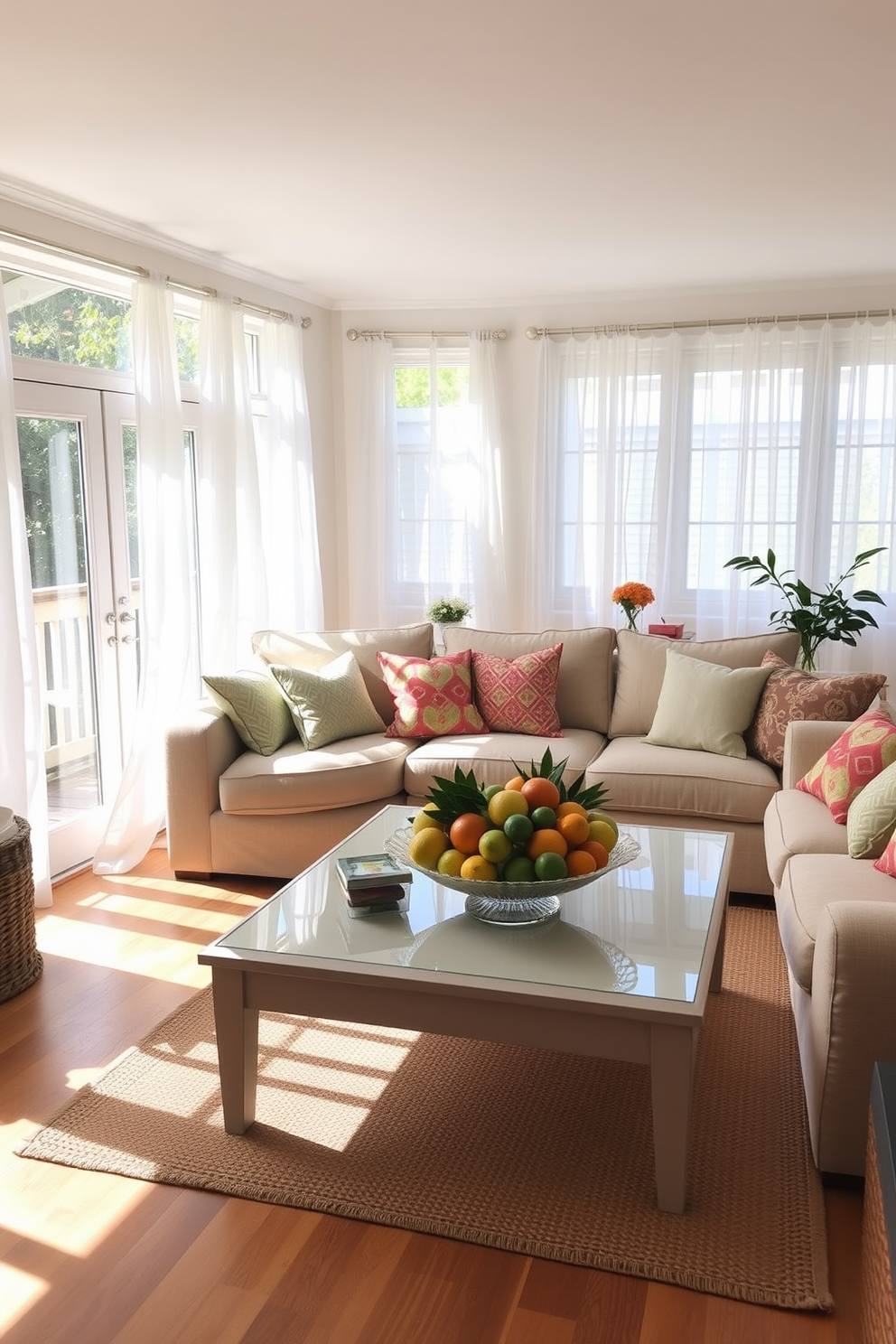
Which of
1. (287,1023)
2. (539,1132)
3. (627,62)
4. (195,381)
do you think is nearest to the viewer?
(539,1132)

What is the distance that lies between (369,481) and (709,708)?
2.98 meters

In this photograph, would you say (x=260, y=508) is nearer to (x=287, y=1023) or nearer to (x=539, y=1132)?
(x=287, y=1023)

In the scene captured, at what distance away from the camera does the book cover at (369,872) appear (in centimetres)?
268

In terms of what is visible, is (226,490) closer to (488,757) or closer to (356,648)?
(356,648)

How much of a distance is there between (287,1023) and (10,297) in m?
2.90

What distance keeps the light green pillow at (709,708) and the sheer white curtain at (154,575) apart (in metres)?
2.10

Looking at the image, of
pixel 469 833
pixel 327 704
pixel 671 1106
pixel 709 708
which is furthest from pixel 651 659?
pixel 671 1106

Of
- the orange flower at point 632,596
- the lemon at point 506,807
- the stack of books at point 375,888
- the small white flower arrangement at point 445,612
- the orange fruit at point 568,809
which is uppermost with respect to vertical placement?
the orange flower at point 632,596

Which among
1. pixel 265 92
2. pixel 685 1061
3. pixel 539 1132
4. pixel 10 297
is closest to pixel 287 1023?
pixel 539 1132

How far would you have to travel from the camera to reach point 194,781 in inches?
165

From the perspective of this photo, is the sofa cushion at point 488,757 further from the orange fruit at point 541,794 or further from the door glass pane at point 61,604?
the orange fruit at point 541,794

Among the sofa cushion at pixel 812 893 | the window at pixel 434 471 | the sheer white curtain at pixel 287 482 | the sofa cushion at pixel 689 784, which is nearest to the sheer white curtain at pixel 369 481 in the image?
the window at pixel 434 471

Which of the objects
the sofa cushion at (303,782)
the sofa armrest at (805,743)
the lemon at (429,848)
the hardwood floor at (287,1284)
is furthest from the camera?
the sofa cushion at (303,782)

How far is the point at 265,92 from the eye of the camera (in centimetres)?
302
